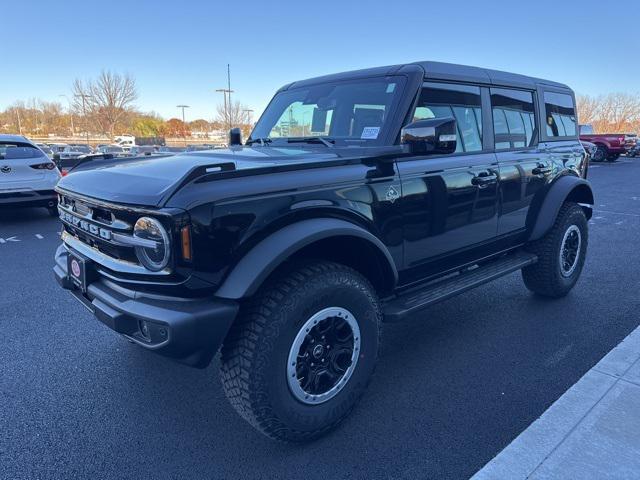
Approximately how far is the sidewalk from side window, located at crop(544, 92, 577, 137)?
241 cm

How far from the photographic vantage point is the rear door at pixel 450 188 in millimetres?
2934

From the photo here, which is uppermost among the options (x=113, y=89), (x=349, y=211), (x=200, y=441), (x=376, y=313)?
(x=113, y=89)

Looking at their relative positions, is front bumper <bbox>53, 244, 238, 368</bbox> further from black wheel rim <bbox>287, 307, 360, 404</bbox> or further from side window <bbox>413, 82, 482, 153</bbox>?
side window <bbox>413, 82, 482, 153</bbox>

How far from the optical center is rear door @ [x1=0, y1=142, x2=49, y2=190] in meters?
7.97

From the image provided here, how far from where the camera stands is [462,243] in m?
3.38

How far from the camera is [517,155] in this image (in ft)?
12.5

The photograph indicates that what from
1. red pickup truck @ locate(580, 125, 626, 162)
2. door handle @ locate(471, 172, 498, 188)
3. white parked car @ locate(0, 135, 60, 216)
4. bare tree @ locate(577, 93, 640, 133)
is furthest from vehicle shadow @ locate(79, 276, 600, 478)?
bare tree @ locate(577, 93, 640, 133)

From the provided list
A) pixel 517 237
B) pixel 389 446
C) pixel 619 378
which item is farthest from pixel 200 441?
pixel 517 237

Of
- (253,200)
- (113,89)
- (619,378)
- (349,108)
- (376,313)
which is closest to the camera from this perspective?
(253,200)

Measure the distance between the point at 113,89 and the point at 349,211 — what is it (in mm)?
51004

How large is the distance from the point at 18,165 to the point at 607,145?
2454 centimetres

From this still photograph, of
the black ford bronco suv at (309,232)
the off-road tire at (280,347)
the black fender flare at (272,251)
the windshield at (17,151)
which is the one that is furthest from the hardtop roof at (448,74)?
the windshield at (17,151)

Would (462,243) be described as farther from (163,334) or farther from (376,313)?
(163,334)

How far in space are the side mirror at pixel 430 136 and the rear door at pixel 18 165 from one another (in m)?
7.66
